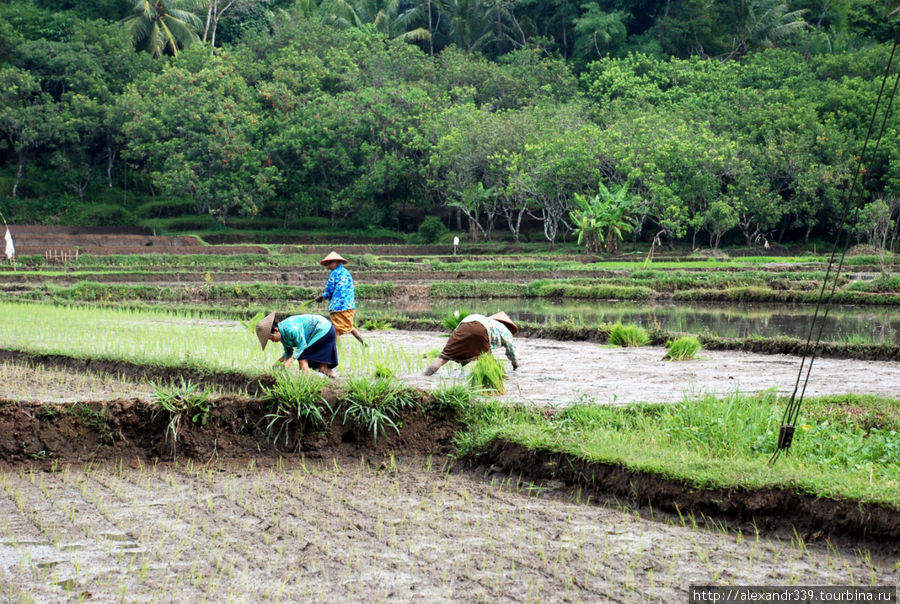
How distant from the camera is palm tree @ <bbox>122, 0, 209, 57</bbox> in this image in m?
46.5

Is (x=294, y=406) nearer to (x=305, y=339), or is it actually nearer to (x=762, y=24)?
(x=305, y=339)

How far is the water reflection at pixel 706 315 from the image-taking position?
14774 mm

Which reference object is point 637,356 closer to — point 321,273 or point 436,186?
point 321,273

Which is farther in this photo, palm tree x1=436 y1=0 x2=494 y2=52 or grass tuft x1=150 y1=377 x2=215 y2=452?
palm tree x1=436 y1=0 x2=494 y2=52

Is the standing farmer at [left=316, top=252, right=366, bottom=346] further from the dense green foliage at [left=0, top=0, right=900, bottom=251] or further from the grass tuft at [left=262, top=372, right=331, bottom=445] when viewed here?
the dense green foliage at [left=0, top=0, right=900, bottom=251]

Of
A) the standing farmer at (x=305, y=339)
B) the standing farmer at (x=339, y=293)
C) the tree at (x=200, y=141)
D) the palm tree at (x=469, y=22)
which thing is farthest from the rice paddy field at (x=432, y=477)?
the palm tree at (x=469, y=22)

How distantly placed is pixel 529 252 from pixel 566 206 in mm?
2565

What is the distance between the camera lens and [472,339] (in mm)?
8188

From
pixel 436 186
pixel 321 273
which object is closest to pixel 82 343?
pixel 321 273

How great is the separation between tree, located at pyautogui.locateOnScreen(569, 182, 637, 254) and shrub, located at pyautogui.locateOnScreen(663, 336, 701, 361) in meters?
22.7

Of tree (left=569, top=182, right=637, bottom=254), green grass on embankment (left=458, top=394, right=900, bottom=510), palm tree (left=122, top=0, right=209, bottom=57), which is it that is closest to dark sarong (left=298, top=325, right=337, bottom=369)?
green grass on embankment (left=458, top=394, right=900, bottom=510)

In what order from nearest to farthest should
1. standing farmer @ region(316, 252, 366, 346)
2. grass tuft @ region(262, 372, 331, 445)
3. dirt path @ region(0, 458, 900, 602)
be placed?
1. dirt path @ region(0, 458, 900, 602)
2. grass tuft @ region(262, 372, 331, 445)
3. standing farmer @ region(316, 252, 366, 346)

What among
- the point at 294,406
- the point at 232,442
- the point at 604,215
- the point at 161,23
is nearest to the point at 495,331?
the point at 294,406

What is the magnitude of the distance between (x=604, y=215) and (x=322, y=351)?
87.0 ft
